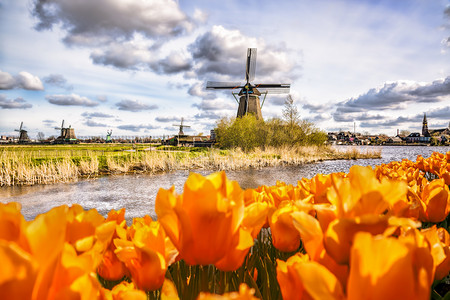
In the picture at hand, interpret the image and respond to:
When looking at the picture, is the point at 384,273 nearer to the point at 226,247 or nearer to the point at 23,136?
the point at 226,247

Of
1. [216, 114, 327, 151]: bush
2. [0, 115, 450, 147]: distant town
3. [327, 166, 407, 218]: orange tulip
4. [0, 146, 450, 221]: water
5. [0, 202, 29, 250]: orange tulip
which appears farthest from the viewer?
[0, 115, 450, 147]: distant town

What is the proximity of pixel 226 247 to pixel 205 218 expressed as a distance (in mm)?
91

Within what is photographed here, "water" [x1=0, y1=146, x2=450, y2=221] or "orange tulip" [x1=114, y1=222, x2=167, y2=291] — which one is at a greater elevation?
"orange tulip" [x1=114, y1=222, x2=167, y2=291]

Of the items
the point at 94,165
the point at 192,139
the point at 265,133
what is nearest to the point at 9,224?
the point at 94,165

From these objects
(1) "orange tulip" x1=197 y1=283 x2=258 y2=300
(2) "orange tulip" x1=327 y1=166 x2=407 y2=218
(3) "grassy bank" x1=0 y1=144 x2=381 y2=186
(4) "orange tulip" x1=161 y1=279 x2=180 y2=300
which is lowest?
(3) "grassy bank" x1=0 y1=144 x2=381 y2=186

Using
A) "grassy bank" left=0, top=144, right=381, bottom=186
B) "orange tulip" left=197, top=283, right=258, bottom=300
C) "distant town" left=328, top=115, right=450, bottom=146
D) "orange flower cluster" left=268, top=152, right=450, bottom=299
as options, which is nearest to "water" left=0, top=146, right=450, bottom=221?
"grassy bank" left=0, top=144, right=381, bottom=186

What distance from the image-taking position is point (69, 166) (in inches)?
599

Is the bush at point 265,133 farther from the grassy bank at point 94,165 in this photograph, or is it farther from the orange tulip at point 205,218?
the orange tulip at point 205,218

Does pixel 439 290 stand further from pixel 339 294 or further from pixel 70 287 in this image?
pixel 70 287

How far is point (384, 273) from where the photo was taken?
0.40 meters

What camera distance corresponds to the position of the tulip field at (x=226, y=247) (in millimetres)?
399

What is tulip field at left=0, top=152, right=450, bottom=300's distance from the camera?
399 millimetres

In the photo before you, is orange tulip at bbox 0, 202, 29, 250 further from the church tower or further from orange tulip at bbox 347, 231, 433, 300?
the church tower

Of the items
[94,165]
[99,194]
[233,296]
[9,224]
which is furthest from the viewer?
[94,165]
